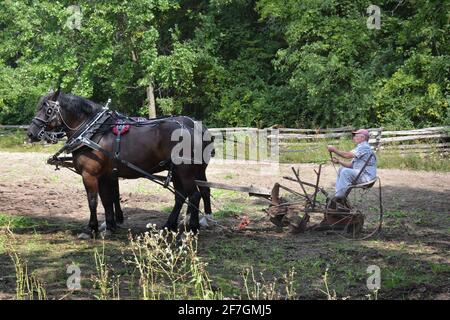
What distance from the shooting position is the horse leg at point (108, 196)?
10.2m

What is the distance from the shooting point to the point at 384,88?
2294cm

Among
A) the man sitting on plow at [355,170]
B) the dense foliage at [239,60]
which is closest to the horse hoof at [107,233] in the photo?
the man sitting on plow at [355,170]

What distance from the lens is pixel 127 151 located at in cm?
999

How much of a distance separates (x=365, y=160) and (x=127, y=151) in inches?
147

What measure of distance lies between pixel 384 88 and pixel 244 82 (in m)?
8.39

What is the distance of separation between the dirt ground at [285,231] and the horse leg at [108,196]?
1.58 ft

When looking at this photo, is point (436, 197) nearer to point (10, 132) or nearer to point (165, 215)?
point (165, 215)

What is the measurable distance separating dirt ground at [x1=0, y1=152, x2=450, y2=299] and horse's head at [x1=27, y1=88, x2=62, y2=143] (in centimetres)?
161

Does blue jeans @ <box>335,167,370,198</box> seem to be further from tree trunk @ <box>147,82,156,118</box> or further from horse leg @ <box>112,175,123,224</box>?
tree trunk @ <box>147,82,156,118</box>

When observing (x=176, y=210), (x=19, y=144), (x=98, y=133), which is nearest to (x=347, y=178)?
(x=176, y=210)

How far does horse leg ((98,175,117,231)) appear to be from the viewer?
1024 cm

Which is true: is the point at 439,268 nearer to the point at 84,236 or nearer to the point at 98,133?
the point at 84,236

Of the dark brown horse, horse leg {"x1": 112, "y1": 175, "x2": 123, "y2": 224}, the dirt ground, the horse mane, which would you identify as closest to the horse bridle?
the dark brown horse

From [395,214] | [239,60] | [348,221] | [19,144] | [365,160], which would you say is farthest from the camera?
[239,60]
